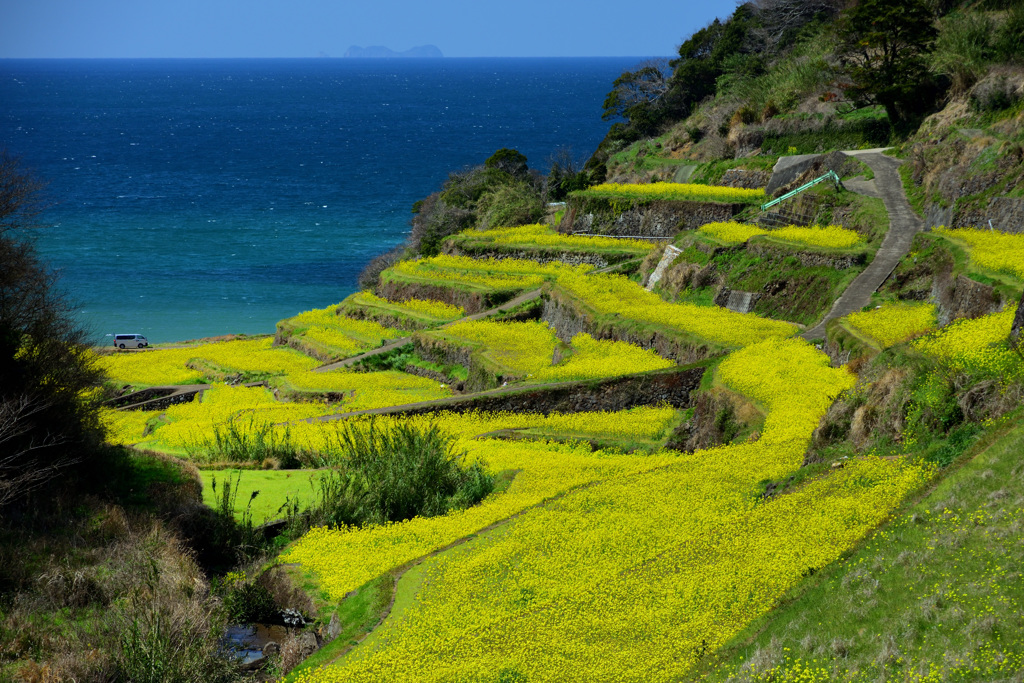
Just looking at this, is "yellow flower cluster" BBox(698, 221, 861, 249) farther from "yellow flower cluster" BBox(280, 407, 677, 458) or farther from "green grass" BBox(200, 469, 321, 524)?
"green grass" BBox(200, 469, 321, 524)

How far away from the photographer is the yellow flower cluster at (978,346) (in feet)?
55.4

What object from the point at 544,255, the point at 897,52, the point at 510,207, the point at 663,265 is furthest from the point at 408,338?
the point at 897,52

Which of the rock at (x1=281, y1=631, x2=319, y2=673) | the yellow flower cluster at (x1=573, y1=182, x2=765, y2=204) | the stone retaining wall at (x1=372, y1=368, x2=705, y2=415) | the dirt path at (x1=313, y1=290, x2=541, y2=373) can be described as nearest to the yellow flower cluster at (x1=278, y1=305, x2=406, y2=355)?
the dirt path at (x1=313, y1=290, x2=541, y2=373)

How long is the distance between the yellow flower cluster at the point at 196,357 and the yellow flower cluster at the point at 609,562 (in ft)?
82.1

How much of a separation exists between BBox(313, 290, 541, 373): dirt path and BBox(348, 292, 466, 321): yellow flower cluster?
3.65 feet

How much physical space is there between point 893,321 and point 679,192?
27.7m

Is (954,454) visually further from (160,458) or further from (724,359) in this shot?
(160,458)

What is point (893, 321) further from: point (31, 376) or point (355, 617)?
point (31, 376)

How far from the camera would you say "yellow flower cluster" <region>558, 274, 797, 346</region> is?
30484mm

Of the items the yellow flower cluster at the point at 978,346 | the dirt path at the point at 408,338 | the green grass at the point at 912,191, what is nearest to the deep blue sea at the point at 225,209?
the dirt path at the point at 408,338

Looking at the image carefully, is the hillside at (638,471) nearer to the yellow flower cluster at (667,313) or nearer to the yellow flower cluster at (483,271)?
the yellow flower cluster at (667,313)

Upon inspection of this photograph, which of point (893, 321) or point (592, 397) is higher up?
point (893, 321)

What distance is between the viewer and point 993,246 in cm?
2797

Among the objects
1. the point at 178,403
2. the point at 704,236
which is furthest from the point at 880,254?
the point at 178,403
